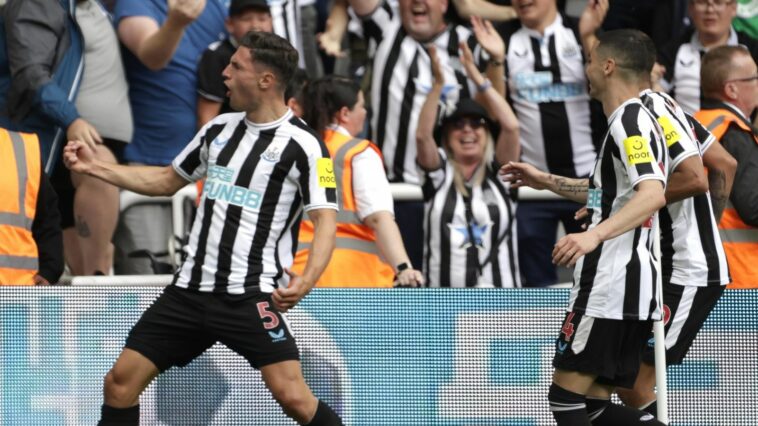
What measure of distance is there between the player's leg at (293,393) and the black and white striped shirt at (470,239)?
215cm

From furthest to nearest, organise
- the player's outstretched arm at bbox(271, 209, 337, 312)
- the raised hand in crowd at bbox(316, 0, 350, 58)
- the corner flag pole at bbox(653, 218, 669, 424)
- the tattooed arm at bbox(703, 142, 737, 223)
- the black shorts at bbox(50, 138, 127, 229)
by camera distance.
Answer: the raised hand in crowd at bbox(316, 0, 350, 58), the black shorts at bbox(50, 138, 127, 229), the tattooed arm at bbox(703, 142, 737, 223), the player's outstretched arm at bbox(271, 209, 337, 312), the corner flag pole at bbox(653, 218, 669, 424)

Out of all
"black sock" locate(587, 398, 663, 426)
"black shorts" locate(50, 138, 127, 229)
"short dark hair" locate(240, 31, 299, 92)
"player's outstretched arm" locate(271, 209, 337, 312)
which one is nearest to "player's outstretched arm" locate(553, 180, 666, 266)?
"black sock" locate(587, 398, 663, 426)

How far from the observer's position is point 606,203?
6391 millimetres

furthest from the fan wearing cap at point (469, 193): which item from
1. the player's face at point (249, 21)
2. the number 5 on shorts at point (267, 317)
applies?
the number 5 on shorts at point (267, 317)

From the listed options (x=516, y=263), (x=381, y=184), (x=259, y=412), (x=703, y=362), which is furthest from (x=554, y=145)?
(x=259, y=412)

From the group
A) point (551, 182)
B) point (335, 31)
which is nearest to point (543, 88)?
point (335, 31)

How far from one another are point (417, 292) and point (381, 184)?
0.81 meters

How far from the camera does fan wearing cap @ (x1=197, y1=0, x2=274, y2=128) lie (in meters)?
9.20

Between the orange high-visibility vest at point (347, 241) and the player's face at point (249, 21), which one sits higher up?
the player's face at point (249, 21)

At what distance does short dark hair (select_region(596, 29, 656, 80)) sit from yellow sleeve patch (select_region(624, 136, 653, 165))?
0.37 m

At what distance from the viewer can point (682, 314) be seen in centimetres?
675

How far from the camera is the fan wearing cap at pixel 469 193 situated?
8.77m

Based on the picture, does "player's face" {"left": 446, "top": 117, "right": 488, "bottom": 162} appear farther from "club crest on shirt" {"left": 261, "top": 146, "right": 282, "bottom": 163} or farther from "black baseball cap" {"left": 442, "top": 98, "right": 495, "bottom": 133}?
"club crest on shirt" {"left": 261, "top": 146, "right": 282, "bottom": 163}

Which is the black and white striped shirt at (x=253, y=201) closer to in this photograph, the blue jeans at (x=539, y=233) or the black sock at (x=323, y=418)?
the black sock at (x=323, y=418)
